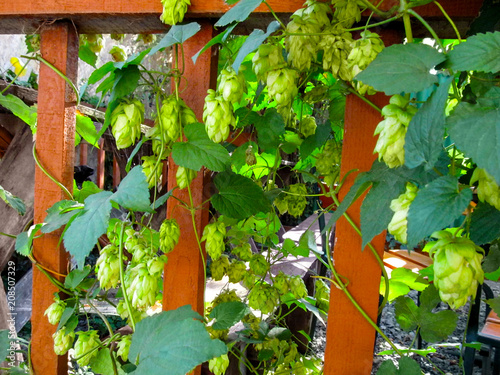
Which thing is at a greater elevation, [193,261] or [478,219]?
[478,219]

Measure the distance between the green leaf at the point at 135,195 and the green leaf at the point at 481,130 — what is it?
1.35ft

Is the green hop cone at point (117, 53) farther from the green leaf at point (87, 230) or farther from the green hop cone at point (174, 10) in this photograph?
the green leaf at point (87, 230)

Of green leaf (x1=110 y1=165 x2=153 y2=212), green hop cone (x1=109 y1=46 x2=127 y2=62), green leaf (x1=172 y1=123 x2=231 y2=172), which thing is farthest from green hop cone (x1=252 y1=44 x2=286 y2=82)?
green hop cone (x1=109 y1=46 x2=127 y2=62)

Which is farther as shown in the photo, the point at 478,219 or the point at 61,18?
the point at 61,18

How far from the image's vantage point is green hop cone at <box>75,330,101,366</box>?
80 centimetres

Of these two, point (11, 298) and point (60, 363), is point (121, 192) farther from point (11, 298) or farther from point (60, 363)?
point (11, 298)

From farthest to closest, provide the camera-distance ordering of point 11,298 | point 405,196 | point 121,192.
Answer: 1. point 11,298
2. point 121,192
3. point 405,196

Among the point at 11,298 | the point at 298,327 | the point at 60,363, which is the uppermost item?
the point at 60,363

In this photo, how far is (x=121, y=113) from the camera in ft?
2.16

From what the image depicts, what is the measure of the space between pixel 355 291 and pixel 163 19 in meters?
0.63

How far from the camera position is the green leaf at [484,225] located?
1.64 ft

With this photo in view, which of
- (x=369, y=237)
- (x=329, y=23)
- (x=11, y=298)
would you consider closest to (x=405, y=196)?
(x=369, y=237)

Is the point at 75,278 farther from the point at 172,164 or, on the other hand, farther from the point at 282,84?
the point at 282,84

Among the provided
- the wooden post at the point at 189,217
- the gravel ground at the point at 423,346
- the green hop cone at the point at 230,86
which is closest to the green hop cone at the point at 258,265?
the wooden post at the point at 189,217
